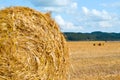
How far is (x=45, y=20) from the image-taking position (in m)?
8.37

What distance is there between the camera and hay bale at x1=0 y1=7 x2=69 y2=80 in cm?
722

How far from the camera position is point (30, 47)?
7629mm

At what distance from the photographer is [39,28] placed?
26.4 feet

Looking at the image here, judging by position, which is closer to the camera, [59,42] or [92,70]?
[59,42]

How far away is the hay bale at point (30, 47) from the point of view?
722cm

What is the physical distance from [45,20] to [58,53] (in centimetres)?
83

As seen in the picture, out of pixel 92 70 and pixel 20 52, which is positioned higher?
pixel 20 52

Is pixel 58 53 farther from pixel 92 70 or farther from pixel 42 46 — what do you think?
pixel 92 70

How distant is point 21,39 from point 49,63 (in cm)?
89

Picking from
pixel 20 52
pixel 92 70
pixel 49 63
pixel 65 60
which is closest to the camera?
pixel 20 52

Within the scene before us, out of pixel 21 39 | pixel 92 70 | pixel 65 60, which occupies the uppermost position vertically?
pixel 21 39

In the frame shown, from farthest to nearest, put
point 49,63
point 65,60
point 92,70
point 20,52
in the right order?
point 92,70
point 65,60
point 49,63
point 20,52

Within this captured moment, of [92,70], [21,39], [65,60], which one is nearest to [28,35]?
[21,39]

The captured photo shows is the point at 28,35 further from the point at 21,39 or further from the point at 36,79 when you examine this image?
the point at 36,79
